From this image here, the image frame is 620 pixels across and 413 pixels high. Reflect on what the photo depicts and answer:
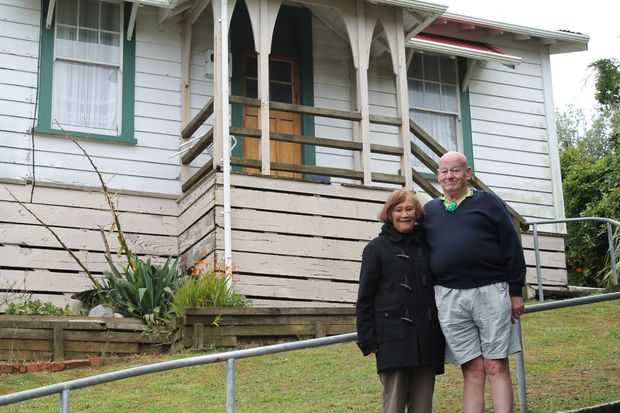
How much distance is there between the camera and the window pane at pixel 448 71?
53.1 ft

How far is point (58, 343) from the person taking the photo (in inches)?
397

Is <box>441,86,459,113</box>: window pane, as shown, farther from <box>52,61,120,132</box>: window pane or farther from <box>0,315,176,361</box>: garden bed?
<box>0,315,176,361</box>: garden bed

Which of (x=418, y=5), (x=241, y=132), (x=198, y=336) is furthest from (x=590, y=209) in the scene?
(x=198, y=336)

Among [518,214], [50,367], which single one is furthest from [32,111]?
[518,214]

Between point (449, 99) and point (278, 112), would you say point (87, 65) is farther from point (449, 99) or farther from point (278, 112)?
point (449, 99)

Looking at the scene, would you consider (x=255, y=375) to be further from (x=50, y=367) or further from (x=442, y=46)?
(x=442, y=46)

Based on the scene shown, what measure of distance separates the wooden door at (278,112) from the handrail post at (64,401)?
868 centimetres

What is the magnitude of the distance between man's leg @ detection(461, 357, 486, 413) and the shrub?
507 cm

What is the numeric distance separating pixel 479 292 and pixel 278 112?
9.12 meters

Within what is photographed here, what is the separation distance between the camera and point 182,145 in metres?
13.8

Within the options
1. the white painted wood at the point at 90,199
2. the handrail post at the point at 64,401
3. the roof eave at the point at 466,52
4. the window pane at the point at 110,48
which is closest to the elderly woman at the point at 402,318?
the handrail post at the point at 64,401

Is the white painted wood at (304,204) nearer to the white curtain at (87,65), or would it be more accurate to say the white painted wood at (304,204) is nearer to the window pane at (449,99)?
the white curtain at (87,65)

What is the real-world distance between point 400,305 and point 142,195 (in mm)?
7954

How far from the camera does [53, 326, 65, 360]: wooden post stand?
10.0 metres
